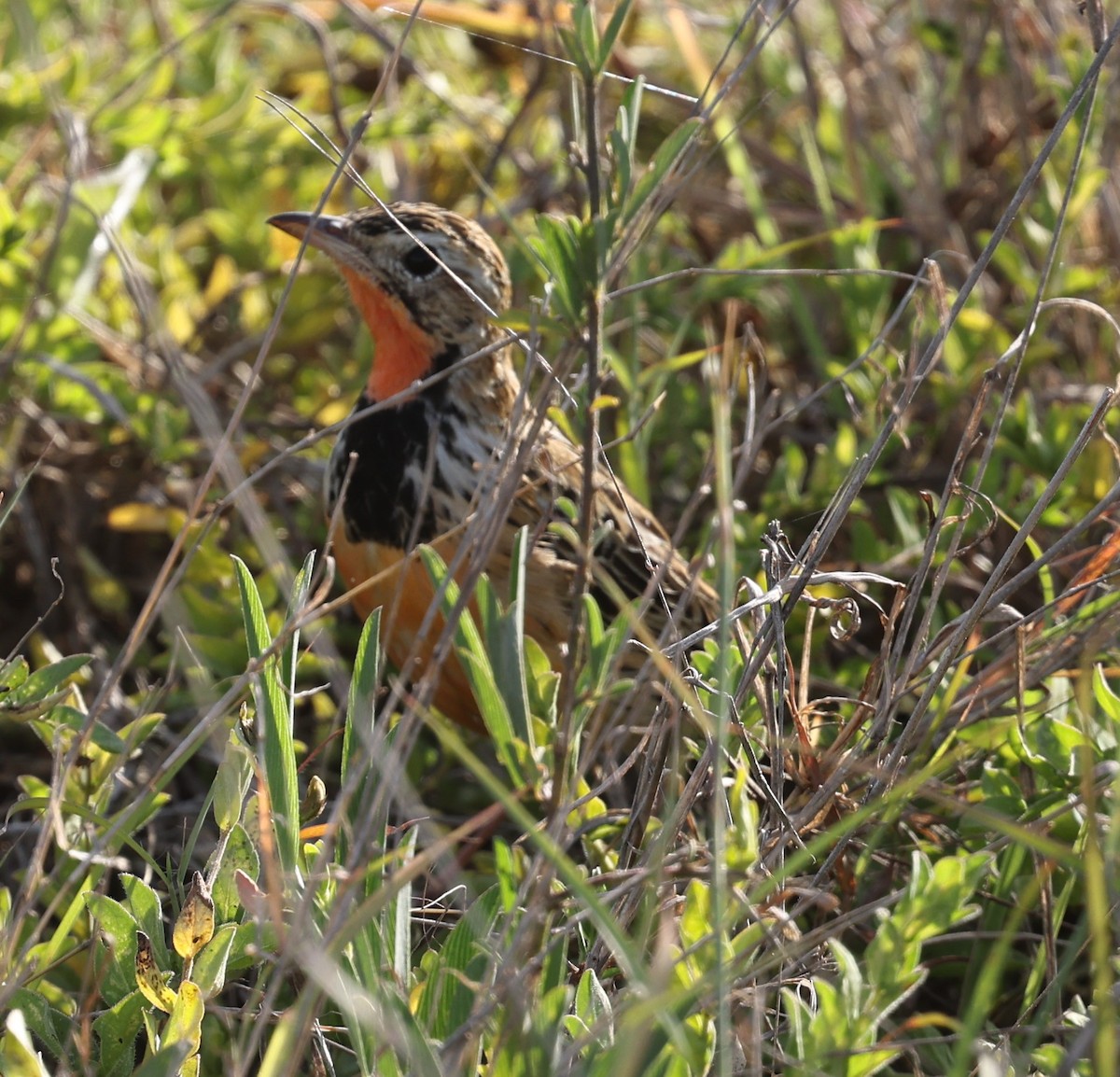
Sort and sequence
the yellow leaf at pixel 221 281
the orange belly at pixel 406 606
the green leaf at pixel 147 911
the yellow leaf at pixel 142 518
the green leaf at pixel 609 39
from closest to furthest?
1. the green leaf at pixel 609 39
2. the green leaf at pixel 147 911
3. the orange belly at pixel 406 606
4. the yellow leaf at pixel 142 518
5. the yellow leaf at pixel 221 281

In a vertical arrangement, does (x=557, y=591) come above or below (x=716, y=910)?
below

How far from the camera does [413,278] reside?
3414 mm

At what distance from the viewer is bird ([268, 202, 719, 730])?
3307 mm

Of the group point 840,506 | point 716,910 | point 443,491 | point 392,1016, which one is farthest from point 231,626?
point 716,910

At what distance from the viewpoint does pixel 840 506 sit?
2.41 metres

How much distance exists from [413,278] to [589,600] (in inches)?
59.2

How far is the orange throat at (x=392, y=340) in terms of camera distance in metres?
3.45

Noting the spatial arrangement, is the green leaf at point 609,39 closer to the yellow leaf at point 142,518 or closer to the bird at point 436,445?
the bird at point 436,445

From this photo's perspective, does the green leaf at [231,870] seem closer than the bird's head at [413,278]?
Yes

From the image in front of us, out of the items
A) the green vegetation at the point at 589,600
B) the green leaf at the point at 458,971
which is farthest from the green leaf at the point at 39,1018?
the green leaf at the point at 458,971

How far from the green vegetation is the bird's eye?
30 cm

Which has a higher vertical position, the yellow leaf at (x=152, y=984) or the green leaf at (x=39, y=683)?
the green leaf at (x=39, y=683)

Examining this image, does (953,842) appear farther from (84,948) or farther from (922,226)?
(922,226)

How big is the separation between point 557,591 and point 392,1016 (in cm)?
169
